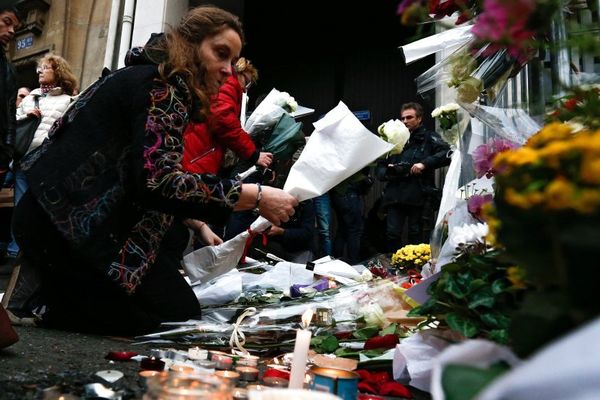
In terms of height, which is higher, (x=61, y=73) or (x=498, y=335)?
(x=61, y=73)

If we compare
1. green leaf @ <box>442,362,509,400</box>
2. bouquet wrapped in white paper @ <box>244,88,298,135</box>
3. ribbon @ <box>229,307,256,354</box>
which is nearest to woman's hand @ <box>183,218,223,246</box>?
ribbon @ <box>229,307,256,354</box>

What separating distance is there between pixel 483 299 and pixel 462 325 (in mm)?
86

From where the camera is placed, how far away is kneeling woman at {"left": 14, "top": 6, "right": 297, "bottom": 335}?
197cm

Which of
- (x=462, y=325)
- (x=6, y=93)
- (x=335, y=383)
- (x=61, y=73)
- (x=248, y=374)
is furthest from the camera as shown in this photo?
(x=61, y=73)

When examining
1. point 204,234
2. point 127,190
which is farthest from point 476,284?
point 204,234

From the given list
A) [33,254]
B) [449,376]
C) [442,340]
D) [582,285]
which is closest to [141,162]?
[33,254]

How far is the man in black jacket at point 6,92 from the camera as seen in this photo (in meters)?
3.67

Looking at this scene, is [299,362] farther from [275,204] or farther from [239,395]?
[275,204]

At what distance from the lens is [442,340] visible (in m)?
1.45

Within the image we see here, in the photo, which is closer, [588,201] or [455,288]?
[588,201]

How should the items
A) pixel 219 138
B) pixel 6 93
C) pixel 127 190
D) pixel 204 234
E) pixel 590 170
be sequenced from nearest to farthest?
pixel 590 170, pixel 127 190, pixel 204 234, pixel 219 138, pixel 6 93

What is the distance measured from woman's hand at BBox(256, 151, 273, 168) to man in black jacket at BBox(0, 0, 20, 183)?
1866 millimetres

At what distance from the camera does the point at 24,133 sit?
4.43 meters

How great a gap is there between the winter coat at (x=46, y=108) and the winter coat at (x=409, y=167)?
9.50 ft
